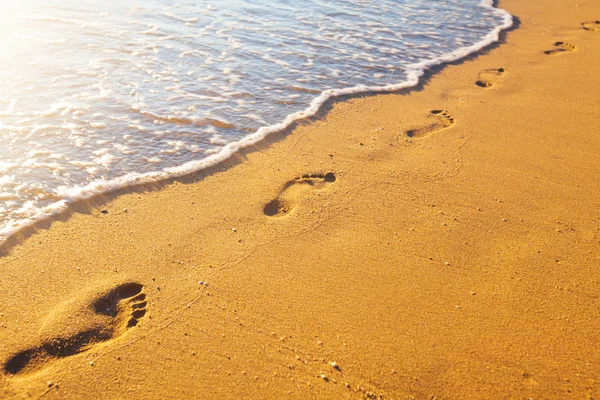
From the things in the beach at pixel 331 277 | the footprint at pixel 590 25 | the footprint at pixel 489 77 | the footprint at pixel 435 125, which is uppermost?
the footprint at pixel 590 25

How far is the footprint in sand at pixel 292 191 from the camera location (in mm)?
3236

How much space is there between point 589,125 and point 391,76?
225cm

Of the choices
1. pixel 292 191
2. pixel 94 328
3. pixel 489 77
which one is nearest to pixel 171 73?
pixel 292 191

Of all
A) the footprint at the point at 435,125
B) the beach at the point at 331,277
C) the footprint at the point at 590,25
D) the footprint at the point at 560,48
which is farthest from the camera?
the footprint at the point at 590,25

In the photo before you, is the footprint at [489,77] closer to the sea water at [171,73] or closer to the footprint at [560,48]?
the sea water at [171,73]

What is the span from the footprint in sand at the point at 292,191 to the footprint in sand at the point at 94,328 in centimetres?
111

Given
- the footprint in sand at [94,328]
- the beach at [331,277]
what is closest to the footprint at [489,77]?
the beach at [331,277]

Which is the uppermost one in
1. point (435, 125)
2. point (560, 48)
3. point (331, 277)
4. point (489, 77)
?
point (560, 48)

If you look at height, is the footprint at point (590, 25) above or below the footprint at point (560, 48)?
above

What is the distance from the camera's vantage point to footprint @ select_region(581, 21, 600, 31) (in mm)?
7145

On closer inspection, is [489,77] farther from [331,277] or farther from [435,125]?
[331,277]

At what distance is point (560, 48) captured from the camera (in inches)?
249

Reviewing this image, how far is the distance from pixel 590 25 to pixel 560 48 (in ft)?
5.30

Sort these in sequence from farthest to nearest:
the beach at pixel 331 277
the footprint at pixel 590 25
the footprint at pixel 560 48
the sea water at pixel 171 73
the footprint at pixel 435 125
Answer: the footprint at pixel 590 25 → the footprint at pixel 560 48 → the footprint at pixel 435 125 → the sea water at pixel 171 73 → the beach at pixel 331 277
